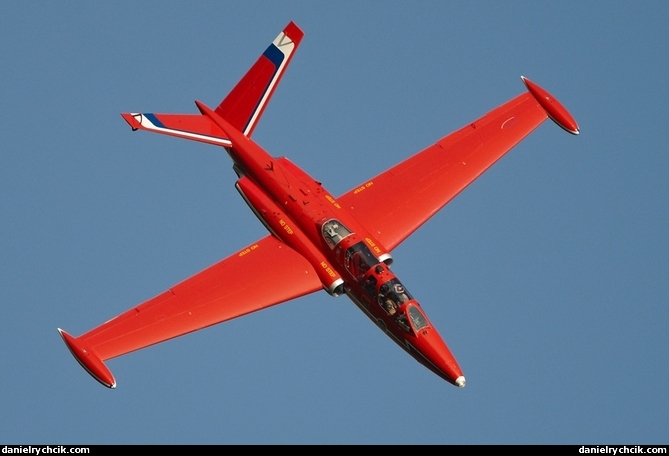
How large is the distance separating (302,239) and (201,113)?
812 cm

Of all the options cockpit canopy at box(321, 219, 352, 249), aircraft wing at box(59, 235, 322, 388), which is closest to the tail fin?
aircraft wing at box(59, 235, 322, 388)

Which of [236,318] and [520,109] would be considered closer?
[236,318]

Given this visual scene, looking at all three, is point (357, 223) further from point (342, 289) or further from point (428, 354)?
point (428, 354)

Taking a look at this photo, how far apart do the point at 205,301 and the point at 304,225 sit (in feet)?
16.8

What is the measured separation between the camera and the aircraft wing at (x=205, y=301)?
55094 millimetres

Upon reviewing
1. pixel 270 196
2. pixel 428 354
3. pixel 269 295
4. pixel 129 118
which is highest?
pixel 129 118

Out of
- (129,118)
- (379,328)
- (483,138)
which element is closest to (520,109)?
(483,138)

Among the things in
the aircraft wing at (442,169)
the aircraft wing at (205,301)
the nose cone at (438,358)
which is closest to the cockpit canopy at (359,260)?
the aircraft wing at (205,301)

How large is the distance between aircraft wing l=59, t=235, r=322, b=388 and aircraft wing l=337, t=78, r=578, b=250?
392 cm

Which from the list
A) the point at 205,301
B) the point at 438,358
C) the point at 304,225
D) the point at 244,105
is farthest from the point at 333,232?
the point at 244,105

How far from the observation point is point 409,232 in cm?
5834

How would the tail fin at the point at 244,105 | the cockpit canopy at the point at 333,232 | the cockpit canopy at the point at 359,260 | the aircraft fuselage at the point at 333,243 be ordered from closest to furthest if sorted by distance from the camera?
the aircraft fuselage at the point at 333,243
the cockpit canopy at the point at 359,260
the cockpit canopy at the point at 333,232
the tail fin at the point at 244,105

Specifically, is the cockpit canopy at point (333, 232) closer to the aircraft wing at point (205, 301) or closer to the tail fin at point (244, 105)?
the aircraft wing at point (205, 301)

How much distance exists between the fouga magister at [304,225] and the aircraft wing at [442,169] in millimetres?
44
